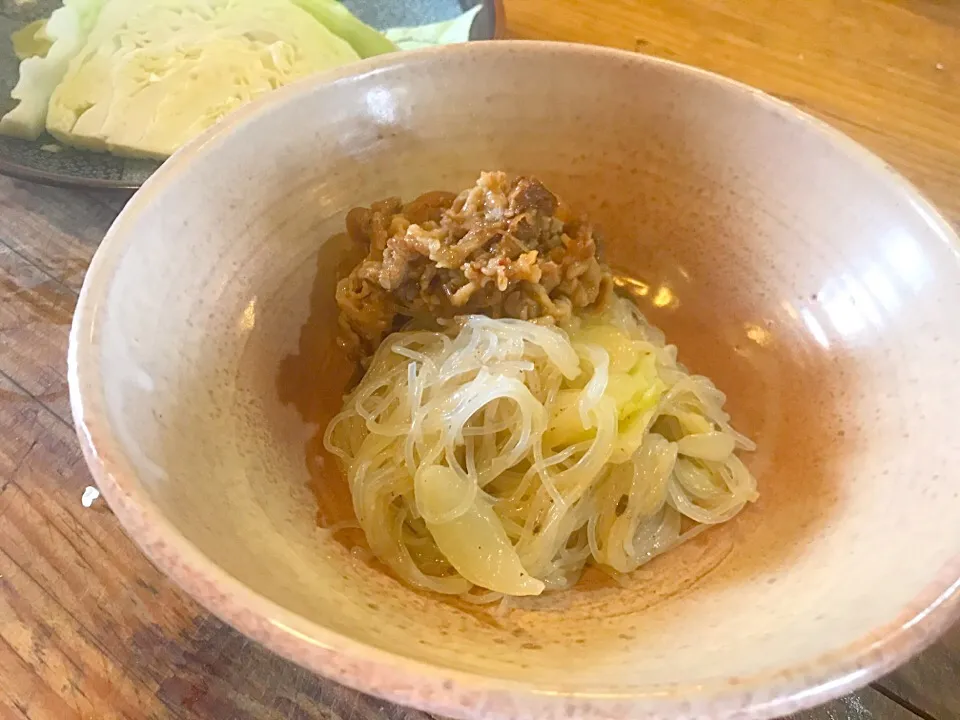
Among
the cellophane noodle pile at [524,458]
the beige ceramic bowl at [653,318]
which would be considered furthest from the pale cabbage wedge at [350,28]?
the cellophane noodle pile at [524,458]

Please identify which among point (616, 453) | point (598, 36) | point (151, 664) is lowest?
point (151, 664)

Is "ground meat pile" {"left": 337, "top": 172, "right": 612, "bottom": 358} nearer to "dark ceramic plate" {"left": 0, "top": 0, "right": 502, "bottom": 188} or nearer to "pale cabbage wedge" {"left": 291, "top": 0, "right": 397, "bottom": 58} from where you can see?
"dark ceramic plate" {"left": 0, "top": 0, "right": 502, "bottom": 188}

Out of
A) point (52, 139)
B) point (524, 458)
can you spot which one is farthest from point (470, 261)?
point (52, 139)

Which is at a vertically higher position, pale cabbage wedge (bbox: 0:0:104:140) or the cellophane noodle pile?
pale cabbage wedge (bbox: 0:0:104:140)

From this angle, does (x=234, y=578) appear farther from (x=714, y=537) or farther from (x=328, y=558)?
(x=714, y=537)

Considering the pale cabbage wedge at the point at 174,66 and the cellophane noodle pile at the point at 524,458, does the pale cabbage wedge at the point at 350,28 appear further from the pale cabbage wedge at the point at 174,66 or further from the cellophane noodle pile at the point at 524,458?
the cellophane noodle pile at the point at 524,458

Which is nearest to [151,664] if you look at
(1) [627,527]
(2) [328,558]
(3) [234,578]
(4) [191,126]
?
(2) [328,558]

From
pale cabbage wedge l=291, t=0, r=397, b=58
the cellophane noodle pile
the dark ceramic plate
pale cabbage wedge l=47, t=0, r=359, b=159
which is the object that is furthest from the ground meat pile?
pale cabbage wedge l=291, t=0, r=397, b=58
